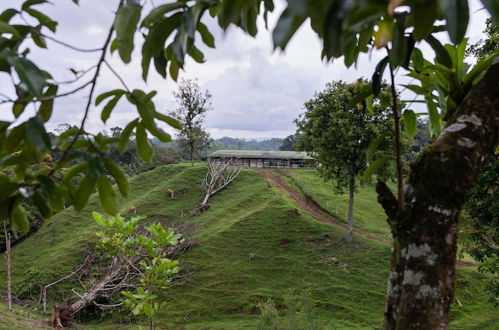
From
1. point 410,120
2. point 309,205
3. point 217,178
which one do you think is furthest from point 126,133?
point 217,178

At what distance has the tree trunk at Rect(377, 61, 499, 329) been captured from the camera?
0.81 metres

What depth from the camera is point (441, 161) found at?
2.98ft

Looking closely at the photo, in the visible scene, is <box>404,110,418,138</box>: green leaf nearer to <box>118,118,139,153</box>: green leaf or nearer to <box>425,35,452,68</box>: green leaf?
<box>425,35,452,68</box>: green leaf

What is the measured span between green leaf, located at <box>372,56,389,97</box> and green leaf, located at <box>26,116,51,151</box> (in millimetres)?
1005

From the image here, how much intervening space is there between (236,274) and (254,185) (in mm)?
8262

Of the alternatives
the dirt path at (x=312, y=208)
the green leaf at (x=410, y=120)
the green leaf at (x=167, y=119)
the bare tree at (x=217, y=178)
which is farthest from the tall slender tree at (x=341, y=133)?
the green leaf at (x=167, y=119)

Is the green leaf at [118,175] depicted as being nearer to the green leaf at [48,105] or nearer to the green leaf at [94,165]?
the green leaf at [94,165]

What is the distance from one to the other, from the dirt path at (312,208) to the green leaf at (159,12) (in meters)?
13.6

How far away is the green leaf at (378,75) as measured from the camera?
1.21 m

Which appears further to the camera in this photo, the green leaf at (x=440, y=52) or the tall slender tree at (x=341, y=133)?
Result: the tall slender tree at (x=341, y=133)

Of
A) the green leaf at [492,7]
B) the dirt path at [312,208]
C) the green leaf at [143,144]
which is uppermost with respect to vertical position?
the green leaf at [492,7]

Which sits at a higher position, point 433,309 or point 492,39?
point 492,39

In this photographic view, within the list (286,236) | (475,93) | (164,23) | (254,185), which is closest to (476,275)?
(286,236)

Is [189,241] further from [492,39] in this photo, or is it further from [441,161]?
[441,161]
